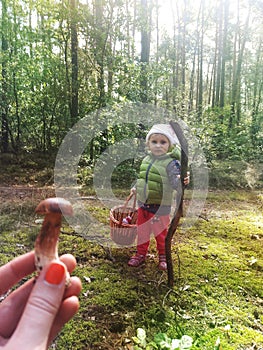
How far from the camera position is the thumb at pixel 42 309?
2.52 feet

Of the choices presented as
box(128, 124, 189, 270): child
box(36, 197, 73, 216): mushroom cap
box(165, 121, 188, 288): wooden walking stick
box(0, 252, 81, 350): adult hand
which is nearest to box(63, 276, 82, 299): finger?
box(0, 252, 81, 350): adult hand

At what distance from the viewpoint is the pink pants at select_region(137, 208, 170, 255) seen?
10.3 feet

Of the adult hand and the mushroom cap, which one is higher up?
the mushroom cap

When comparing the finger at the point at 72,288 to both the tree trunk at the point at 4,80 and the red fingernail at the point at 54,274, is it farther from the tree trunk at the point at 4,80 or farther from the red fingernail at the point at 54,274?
the tree trunk at the point at 4,80

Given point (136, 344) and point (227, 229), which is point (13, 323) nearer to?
point (136, 344)

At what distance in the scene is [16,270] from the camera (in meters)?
1.10

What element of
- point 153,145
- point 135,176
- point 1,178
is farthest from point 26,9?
point 153,145

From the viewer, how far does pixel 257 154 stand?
10469 mm

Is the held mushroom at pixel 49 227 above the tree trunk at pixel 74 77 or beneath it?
beneath

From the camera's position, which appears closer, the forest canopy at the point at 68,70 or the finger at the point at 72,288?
the finger at the point at 72,288

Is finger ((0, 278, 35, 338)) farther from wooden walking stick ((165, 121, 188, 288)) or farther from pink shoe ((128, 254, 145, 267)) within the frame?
A: pink shoe ((128, 254, 145, 267))

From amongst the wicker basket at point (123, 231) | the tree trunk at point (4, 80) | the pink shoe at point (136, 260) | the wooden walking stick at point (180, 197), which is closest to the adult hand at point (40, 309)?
the wooden walking stick at point (180, 197)

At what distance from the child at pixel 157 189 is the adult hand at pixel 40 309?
2.08m

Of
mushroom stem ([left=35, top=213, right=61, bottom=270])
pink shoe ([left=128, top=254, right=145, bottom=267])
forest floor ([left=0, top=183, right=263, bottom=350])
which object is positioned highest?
mushroom stem ([left=35, top=213, right=61, bottom=270])
